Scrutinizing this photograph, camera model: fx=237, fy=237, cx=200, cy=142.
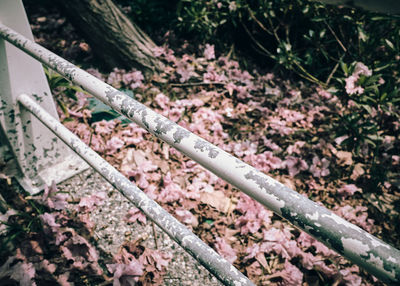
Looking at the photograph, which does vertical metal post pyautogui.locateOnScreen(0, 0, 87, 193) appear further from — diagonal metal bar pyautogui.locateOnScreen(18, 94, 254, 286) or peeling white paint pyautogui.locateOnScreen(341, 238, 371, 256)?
peeling white paint pyautogui.locateOnScreen(341, 238, 371, 256)

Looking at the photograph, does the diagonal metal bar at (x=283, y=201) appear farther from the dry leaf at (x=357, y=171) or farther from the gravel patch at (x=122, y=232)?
the dry leaf at (x=357, y=171)

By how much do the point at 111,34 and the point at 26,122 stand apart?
1585mm

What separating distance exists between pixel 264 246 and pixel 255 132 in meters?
1.25

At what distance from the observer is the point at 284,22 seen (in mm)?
3303

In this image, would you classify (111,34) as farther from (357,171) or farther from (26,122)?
(357,171)

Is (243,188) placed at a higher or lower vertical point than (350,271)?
higher

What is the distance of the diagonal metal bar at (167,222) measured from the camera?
0.76 metres

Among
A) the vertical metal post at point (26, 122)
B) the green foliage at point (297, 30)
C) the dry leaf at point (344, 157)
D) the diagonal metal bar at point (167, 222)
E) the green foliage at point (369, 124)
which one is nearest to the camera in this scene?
the diagonal metal bar at point (167, 222)


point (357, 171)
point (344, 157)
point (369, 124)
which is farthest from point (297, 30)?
point (357, 171)

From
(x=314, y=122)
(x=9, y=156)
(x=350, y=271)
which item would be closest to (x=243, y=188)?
(x=350, y=271)

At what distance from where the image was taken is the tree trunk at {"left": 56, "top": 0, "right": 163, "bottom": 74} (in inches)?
98.4

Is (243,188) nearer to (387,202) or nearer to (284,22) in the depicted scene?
(387,202)

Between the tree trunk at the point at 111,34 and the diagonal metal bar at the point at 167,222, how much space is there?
5.83 feet

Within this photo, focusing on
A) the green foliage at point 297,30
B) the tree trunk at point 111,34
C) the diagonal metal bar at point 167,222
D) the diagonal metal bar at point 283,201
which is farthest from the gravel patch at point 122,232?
the green foliage at point 297,30
